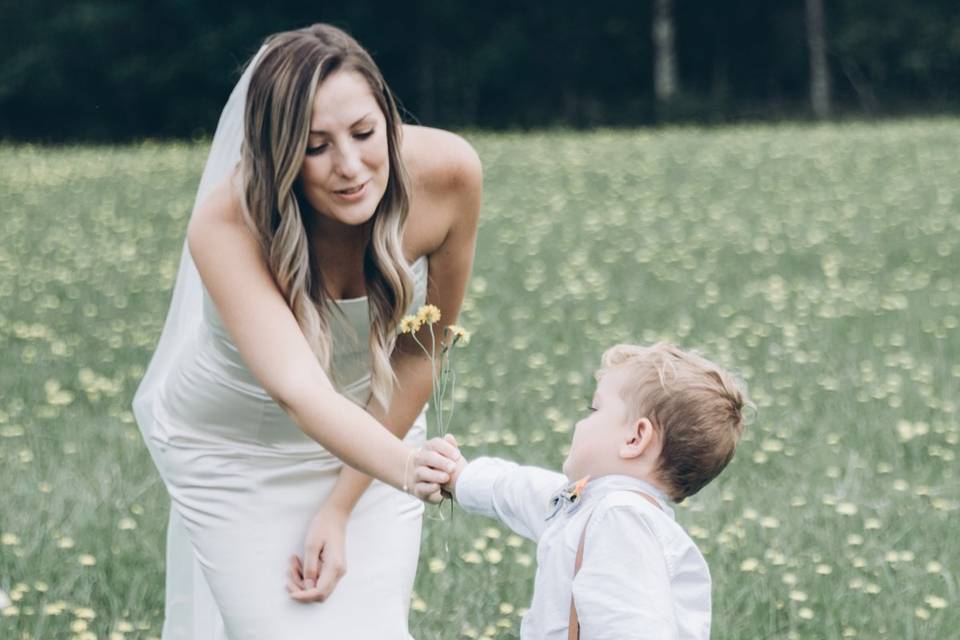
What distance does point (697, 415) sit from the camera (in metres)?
2.69

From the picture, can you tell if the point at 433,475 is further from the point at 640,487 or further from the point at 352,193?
the point at 352,193

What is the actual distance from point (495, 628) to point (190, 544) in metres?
0.93

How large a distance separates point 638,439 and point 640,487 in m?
0.09

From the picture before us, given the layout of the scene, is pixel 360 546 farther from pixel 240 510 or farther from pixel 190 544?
pixel 190 544

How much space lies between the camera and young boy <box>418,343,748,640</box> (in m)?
2.58

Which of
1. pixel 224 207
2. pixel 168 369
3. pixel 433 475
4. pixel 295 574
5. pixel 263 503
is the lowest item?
pixel 295 574

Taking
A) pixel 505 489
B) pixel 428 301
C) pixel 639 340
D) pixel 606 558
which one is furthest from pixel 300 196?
pixel 639 340

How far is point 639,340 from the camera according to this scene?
27.0 ft

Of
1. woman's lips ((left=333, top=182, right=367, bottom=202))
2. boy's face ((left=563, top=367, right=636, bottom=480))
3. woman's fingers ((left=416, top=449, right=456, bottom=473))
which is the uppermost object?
woman's lips ((left=333, top=182, right=367, bottom=202))

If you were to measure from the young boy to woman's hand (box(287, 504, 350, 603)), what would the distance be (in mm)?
843

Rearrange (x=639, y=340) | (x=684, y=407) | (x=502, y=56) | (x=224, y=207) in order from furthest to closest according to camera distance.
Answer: (x=502, y=56) → (x=639, y=340) → (x=224, y=207) → (x=684, y=407)

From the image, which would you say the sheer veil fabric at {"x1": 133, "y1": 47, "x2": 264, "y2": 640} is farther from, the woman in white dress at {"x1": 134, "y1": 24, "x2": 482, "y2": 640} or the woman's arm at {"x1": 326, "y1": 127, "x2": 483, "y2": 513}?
the woman's arm at {"x1": 326, "y1": 127, "x2": 483, "y2": 513}

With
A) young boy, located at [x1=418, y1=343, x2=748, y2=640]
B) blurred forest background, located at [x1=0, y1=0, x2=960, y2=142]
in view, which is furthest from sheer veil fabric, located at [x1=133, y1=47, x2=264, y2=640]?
blurred forest background, located at [x1=0, y1=0, x2=960, y2=142]

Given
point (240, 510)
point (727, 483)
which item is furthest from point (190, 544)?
point (727, 483)
